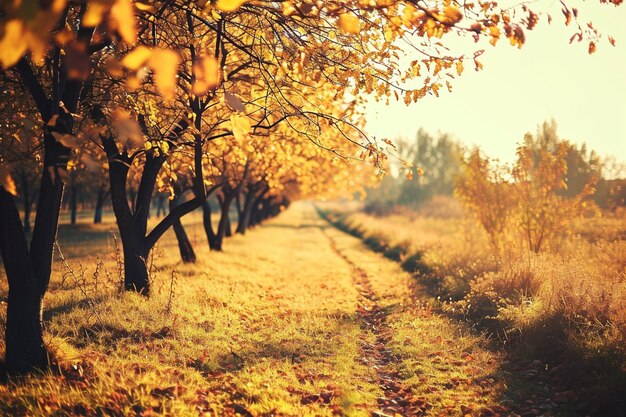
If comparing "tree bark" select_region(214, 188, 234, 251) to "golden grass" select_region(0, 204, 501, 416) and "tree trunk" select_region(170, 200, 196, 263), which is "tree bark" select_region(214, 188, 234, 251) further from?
"golden grass" select_region(0, 204, 501, 416)

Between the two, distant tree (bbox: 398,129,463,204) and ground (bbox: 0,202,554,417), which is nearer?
ground (bbox: 0,202,554,417)

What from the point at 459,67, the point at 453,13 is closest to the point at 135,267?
the point at 459,67

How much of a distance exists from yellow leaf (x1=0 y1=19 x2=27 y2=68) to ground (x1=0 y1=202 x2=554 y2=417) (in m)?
3.59

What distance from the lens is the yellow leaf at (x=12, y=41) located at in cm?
224

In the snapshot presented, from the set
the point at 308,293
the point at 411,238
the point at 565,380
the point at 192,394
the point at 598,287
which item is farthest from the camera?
the point at 411,238

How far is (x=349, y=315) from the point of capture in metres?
10.3

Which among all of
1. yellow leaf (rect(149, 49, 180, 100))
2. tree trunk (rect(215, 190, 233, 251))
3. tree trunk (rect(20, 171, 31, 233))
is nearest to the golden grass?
yellow leaf (rect(149, 49, 180, 100))

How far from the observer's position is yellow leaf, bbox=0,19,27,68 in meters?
2.24

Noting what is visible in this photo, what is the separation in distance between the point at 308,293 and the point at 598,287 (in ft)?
24.0

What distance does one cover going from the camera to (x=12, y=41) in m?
2.25

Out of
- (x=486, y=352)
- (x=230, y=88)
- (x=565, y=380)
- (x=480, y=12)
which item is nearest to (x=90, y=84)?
(x=230, y=88)

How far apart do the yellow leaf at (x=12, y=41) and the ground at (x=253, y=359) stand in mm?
3594

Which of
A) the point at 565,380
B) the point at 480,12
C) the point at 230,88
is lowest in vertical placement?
the point at 565,380

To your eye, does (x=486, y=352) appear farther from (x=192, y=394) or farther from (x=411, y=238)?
(x=411, y=238)
